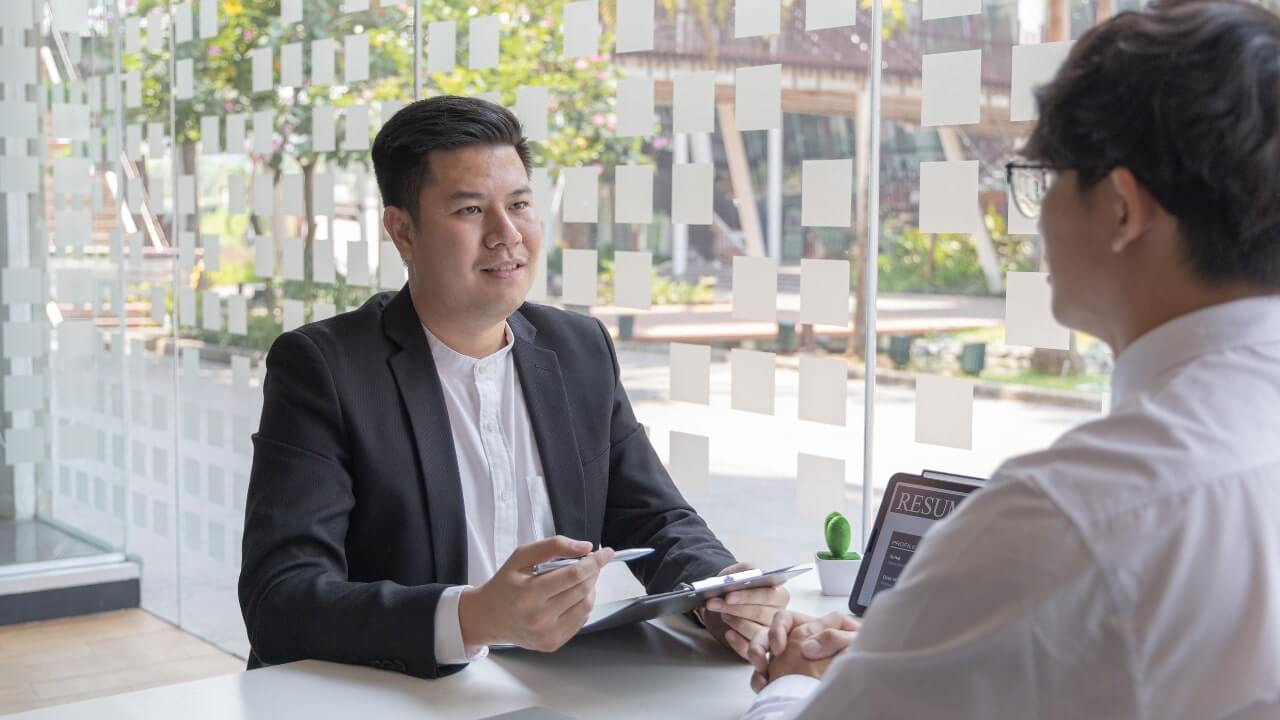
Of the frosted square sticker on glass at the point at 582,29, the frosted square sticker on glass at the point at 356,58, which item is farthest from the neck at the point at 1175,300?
the frosted square sticker on glass at the point at 356,58

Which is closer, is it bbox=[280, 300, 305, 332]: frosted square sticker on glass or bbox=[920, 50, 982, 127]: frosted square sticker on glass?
bbox=[920, 50, 982, 127]: frosted square sticker on glass

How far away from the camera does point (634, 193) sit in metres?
3.03

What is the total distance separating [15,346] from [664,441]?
10.2ft

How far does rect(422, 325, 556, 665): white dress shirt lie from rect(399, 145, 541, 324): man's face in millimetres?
87

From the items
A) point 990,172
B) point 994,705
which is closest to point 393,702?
point 994,705

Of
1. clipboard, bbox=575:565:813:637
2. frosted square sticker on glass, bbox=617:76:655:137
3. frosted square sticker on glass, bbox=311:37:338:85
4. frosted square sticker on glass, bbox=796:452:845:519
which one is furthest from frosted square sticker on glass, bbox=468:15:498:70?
clipboard, bbox=575:565:813:637

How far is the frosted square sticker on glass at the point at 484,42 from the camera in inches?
136

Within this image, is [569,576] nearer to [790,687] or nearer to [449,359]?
[790,687]

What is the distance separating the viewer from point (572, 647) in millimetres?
1723

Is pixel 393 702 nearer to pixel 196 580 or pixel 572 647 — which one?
pixel 572 647

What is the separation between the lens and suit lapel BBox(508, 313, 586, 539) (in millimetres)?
2213

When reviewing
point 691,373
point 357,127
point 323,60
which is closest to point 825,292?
point 691,373

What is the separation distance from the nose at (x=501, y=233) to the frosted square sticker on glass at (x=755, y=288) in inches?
26.7

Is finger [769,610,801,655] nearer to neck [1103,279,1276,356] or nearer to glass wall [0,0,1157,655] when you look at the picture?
glass wall [0,0,1157,655]
